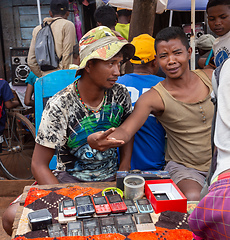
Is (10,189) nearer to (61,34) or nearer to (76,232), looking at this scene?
(61,34)

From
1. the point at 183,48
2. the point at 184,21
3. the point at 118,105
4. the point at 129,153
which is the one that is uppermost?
the point at 184,21

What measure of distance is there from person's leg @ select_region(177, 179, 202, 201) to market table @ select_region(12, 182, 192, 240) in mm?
→ 448

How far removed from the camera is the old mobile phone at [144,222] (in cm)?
121

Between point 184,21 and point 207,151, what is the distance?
617 centimetres

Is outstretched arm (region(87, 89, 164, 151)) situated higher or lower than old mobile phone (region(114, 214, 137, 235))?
higher

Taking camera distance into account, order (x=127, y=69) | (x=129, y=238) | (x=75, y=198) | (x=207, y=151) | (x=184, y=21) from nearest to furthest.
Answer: (x=129, y=238), (x=75, y=198), (x=207, y=151), (x=127, y=69), (x=184, y=21)

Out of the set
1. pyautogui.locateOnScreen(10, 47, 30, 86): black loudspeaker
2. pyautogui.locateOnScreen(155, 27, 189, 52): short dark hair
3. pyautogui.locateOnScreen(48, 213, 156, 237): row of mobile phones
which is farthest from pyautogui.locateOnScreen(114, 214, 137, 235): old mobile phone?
pyautogui.locateOnScreen(10, 47, 30, 86): black loudspeaker

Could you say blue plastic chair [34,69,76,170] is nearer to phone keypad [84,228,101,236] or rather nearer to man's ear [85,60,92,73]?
man's ear [85,60,92,73]

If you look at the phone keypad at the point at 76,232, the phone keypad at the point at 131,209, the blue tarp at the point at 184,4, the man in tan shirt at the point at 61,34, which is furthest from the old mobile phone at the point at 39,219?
the blue tarp at the point at 184,4

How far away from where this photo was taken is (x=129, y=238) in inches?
45.4

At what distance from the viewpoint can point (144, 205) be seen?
1389mm

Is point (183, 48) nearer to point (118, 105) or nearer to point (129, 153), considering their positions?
point (118, 105)

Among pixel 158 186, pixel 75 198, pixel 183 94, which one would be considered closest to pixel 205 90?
pixel 183 94

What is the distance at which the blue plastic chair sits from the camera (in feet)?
9.05
